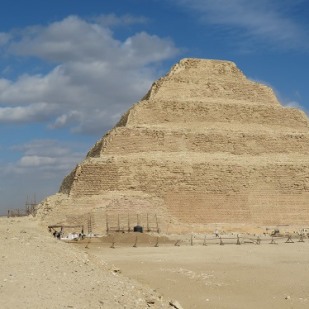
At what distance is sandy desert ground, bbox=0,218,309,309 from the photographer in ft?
35.4

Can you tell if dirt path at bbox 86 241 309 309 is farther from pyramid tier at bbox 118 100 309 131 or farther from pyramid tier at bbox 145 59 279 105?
pyramid tier at bbox 145 59 279 105

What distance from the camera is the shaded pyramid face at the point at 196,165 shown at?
126ft

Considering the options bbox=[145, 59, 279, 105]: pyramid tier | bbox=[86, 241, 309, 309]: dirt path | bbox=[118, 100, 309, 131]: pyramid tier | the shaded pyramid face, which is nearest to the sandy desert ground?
bbox=[86, 241, 309, 309]: dirt path

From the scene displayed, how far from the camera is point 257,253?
959 inches

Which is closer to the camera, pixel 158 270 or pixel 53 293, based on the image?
pixel 53 293

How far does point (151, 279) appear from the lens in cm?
1669

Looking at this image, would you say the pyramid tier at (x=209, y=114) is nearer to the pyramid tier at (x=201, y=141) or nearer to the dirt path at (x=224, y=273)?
the pyramid tier at (x=201, y=141)

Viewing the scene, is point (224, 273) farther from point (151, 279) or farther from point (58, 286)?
point (58, 286)

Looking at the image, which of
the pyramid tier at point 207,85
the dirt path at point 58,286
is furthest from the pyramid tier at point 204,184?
the dirt path at point 58,286

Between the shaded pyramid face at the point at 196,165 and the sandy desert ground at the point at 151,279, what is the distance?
13.6 m

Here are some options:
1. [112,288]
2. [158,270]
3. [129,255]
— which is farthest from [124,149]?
[112,288]

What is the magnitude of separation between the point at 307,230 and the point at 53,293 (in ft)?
100

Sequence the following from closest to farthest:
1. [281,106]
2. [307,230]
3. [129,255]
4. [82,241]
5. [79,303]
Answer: [79,303]
[129,255]
[82,241]
[307,230]
[281,106]

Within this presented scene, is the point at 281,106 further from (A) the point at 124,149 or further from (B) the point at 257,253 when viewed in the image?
(B) the point at 257,253
